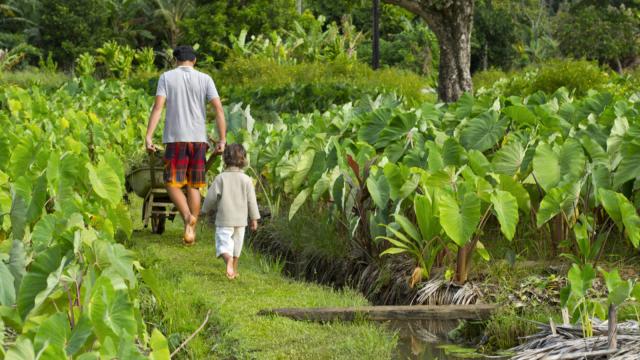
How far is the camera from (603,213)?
7.75 meters

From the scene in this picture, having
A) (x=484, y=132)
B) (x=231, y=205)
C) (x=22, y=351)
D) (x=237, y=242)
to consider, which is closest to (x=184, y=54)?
(x=231, y=205)

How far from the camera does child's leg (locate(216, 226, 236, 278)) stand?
25.2 ft

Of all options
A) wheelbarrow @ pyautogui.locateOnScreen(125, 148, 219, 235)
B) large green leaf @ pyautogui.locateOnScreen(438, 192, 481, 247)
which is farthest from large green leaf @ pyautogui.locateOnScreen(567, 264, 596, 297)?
wheelbarrow @ pyautogui.locateOnScreen(125, 148, 219, 235)

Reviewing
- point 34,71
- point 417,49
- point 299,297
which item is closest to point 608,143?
point 299,297

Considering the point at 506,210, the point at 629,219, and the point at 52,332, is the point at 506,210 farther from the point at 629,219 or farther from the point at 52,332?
the point at 52,332

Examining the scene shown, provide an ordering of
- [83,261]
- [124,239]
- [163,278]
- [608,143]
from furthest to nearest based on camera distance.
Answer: [124,239] < [608,143] < [163,278] < [83,261]

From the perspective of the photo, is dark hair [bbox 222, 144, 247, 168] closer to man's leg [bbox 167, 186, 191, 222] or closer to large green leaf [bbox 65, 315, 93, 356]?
man's leg [bbox 167, 186, 191, 222]

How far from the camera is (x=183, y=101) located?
8820mm

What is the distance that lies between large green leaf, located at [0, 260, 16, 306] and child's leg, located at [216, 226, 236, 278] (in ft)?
12.2

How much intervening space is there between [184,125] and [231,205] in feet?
4.35

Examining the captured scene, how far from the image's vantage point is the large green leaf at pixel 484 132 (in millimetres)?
8766

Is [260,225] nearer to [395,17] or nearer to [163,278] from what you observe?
[163,278]

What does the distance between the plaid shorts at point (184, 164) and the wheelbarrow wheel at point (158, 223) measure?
2.88 feet

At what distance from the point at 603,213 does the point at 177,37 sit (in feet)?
144
